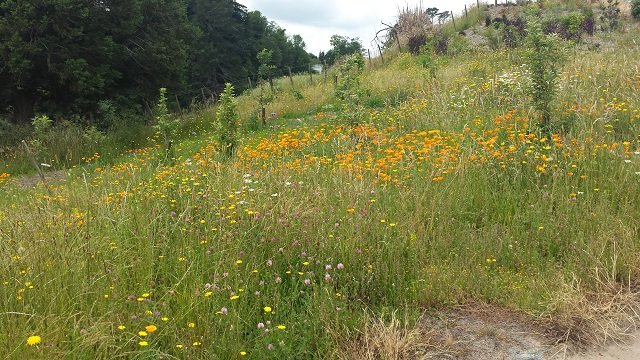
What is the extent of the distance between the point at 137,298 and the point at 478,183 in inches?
134

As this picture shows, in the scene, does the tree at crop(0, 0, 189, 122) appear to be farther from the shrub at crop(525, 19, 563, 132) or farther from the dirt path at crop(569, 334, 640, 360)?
the dirt path at crop(569, 334, 640, 360)

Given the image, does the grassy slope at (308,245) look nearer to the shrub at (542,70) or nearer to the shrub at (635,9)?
the shrub at (542,70)

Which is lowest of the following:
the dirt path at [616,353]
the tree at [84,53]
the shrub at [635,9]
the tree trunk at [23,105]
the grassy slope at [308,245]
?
the dirt path at [616,353]

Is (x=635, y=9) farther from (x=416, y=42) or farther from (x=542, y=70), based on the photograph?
(x=542, y=70)

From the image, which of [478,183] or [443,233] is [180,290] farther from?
[478,183]

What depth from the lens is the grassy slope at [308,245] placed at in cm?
279

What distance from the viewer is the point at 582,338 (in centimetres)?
317

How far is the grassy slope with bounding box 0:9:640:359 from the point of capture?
9.17 ft

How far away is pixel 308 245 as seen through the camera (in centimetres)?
359

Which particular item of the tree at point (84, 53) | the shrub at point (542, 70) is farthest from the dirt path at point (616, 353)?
the tree at point (84, 53)

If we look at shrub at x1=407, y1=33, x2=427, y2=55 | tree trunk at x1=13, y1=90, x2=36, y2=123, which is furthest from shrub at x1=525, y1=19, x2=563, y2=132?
tree trunk at x1=13, y1=90, x2=36, y2=123

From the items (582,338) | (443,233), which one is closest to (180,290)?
(443,233)

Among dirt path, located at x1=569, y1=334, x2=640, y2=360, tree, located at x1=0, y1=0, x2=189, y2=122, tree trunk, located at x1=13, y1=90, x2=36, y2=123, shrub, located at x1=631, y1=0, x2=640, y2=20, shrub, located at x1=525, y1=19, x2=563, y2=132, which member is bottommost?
dirt path, located at x1=569, y1=334, x2=640, y2=360

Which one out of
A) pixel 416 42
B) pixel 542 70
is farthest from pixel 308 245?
pixel 416 42
